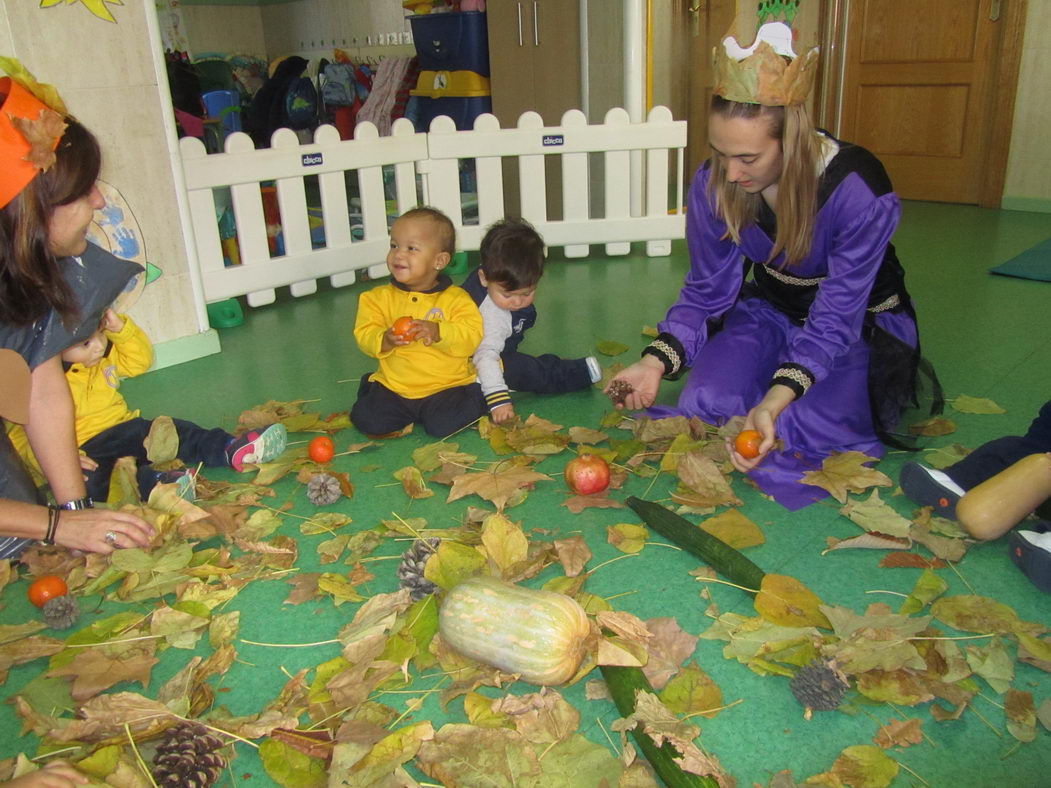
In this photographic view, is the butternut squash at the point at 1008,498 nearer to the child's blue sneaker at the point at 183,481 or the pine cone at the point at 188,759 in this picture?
the pine cone at the point at 188,759

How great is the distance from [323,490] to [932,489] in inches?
56.0

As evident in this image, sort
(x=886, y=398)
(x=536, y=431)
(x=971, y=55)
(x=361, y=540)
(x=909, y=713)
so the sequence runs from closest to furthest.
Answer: (x=909, y=713)
(x=361, y=540)
(x=886, y=398)
(x=536, y=431)
(x=971, y=55)

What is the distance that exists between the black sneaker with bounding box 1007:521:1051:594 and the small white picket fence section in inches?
121

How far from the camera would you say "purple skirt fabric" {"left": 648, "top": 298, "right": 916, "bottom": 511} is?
2.18 meters

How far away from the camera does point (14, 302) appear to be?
1.70 metres

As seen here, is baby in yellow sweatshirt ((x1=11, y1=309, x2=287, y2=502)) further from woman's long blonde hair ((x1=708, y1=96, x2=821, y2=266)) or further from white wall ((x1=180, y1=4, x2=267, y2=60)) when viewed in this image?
white wall ((x1=180, y1=4, x2=267, y2=60))

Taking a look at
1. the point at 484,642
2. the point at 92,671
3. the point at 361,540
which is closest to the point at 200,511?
the point at 361,540

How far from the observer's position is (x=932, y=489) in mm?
1933

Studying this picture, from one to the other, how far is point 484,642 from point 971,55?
595cm

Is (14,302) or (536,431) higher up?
(14,302)

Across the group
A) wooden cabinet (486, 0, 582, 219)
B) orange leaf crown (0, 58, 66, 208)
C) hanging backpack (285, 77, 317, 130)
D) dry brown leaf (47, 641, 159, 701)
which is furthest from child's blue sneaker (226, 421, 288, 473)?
hanging backpack (285, 77, 317, 130)

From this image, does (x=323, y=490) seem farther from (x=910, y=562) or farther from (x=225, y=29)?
(x=225, y=29)

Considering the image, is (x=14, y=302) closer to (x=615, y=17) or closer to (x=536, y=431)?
(x=536, y=431)

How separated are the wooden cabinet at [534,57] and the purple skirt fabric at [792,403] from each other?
2922mm
